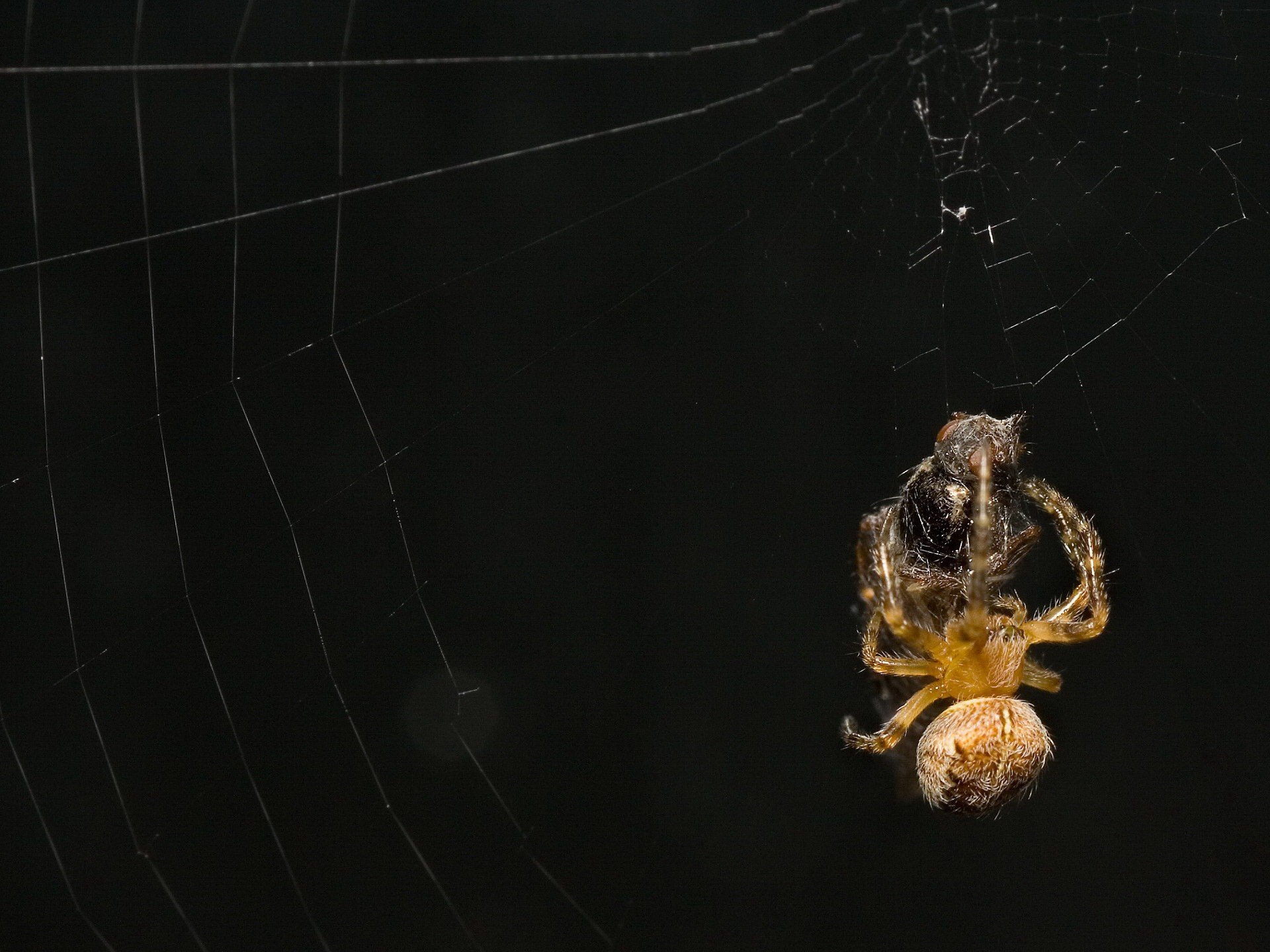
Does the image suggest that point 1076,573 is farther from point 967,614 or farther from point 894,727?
point 894,727

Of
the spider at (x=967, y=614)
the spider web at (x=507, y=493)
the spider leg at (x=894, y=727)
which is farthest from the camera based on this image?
the spider web at (x=507, y=493)

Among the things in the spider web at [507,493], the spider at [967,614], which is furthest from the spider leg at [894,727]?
the spider web at [507,493]

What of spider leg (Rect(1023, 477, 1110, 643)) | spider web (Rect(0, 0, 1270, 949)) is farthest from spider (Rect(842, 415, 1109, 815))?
spider web (Rect(0, 0, 1270, 949))

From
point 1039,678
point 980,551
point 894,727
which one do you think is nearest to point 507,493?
point 894,727

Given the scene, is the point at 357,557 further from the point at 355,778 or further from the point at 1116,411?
the point at 1116,411

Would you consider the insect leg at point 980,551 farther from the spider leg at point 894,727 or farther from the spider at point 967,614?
the spider leg at point 894,727
